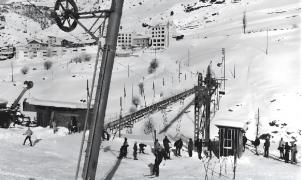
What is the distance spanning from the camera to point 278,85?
181 ft

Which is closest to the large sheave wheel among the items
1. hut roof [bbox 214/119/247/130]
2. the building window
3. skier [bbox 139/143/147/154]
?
skier [bbox 139/143/147/154]

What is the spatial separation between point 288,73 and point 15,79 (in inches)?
3068

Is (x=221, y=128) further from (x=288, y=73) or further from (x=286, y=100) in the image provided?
(x=288, y=73)

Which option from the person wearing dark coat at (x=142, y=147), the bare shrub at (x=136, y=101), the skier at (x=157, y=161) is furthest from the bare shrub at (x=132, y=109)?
the skier at (x=157, y=161)

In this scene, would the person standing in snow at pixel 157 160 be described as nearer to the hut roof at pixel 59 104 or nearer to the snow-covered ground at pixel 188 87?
the snow-covered ground at pixel 188 87

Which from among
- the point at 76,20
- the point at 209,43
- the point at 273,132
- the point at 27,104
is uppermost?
the point at 209,43

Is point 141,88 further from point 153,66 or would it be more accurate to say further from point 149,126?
point 149,126

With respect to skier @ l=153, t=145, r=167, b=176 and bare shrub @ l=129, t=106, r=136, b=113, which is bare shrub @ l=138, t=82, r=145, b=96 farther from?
skier @ l=153, t=145, r=167, b=176

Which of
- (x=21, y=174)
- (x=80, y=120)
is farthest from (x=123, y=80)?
(x=21, y=174)

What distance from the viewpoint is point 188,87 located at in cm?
6725

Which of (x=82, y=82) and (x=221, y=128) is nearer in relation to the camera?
(x=221, y=128)

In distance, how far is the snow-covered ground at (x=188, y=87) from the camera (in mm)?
19263

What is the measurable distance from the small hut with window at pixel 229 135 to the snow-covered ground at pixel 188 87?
0.94 metres

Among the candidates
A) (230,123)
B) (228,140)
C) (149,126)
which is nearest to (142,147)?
(228,140)
